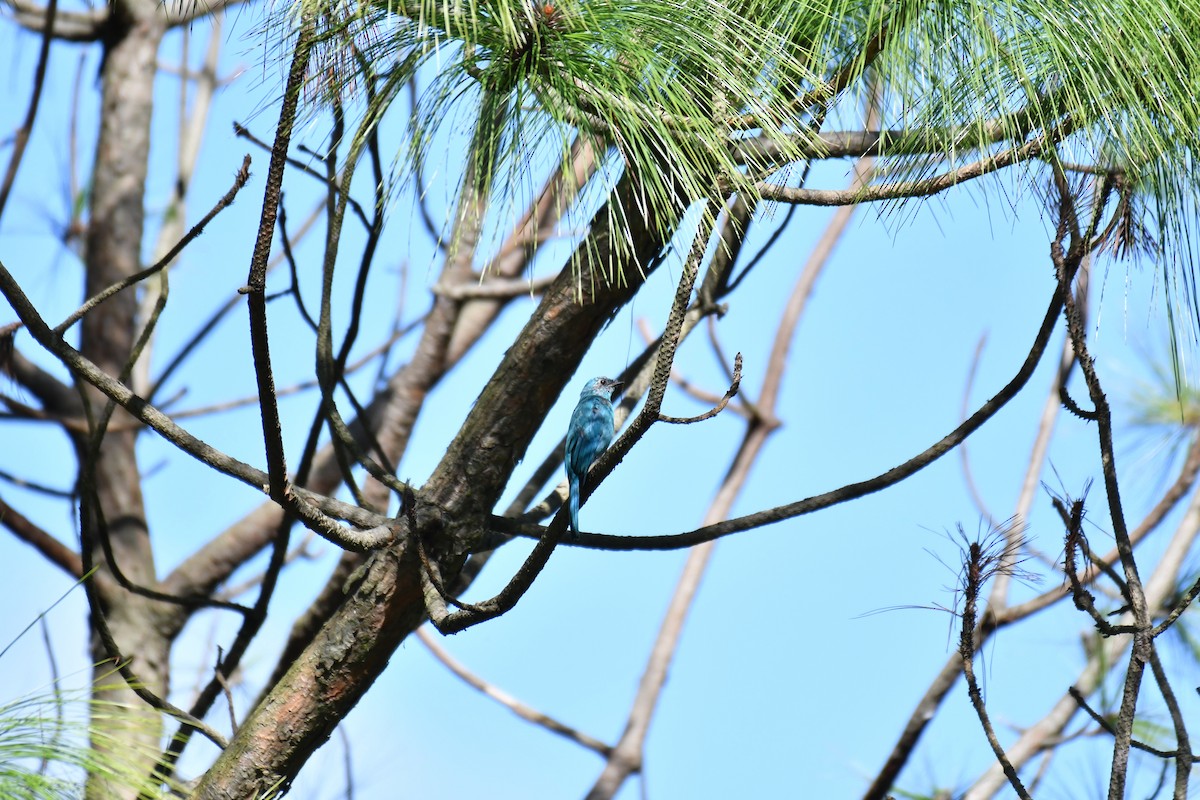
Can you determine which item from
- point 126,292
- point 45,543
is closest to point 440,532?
point 45,543

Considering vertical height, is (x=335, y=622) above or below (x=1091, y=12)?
below

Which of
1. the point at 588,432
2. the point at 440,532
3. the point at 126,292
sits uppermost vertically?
the point at 126,292

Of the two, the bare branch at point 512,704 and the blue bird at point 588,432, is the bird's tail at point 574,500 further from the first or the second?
the bare branch at point 512,704

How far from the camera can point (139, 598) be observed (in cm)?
386

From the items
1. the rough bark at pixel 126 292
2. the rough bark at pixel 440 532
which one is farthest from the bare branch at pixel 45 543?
the rough bark at pixel 440 532

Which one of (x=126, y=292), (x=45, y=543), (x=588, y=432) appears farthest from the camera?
(x=126, y=292)

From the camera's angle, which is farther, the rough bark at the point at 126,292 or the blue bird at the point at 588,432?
the rough bark at the point at 126,292

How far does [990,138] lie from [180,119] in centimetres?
471

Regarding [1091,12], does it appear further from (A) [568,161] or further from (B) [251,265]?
(B) [251,265]

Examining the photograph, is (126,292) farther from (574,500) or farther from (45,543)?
(574,500)

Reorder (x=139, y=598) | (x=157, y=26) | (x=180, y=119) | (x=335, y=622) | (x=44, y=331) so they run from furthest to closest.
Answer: (x=180, y=119)
(x=157, y=26)
(x=139, y=598)
(x=335, y=622)
(x=44, y=331)

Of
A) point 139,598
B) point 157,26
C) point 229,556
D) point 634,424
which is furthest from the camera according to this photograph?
point 157,26

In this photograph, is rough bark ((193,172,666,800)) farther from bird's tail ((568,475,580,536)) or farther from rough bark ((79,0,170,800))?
rough bark ((79,0,170,800))

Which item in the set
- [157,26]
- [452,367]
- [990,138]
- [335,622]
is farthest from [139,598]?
[990,138]
